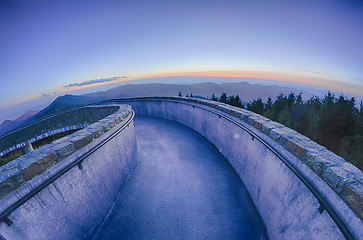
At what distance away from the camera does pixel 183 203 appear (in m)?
3.66

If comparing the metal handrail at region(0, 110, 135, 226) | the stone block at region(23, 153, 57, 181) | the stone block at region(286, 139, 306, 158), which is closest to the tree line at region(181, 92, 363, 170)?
the stone block at region(286, 139, 306, 158)

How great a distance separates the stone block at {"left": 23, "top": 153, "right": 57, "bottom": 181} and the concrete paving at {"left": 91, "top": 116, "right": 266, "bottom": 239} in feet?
6.19

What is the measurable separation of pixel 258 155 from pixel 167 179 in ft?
9.18

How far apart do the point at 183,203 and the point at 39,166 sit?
10.1ft

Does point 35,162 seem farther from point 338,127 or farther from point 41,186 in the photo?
point 338,127

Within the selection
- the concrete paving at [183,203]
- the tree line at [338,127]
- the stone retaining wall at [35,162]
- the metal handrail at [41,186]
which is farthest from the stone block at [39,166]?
the tree line at [338,127]

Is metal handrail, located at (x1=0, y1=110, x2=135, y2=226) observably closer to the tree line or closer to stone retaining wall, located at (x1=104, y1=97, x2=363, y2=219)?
stone retaining wall, located at (x1=104, y1=97, x2=363, y2=219)

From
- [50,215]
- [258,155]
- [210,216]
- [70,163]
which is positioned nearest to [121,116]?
[70,163]

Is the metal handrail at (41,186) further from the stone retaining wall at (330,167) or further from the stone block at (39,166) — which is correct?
the stone retaining wall at (330,167)

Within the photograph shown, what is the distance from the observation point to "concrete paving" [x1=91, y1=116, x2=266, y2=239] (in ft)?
9.85

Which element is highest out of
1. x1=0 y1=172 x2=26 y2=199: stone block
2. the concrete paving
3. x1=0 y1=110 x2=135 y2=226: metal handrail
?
x1=0 y1=172 x2=26 y2=199: stone block

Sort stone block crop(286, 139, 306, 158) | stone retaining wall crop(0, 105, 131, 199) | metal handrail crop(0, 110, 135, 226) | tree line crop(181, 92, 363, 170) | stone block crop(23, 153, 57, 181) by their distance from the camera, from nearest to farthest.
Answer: metal handrail crop(0, 110, 135, 226)
stone retaining wall crop(0, 105, 131, 199)
stone block crop(23, 153, 57, 181)
stone block crop(286, 139, 306, 158)
tree line crop(181, 92, 363, 170)

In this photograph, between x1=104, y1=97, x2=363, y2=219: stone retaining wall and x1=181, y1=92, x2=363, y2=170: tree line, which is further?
x1=181, y1=92, x2=363, y2=170: tree line

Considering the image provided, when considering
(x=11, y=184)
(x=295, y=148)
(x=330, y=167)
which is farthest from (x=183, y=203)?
(x=11, y=184)
